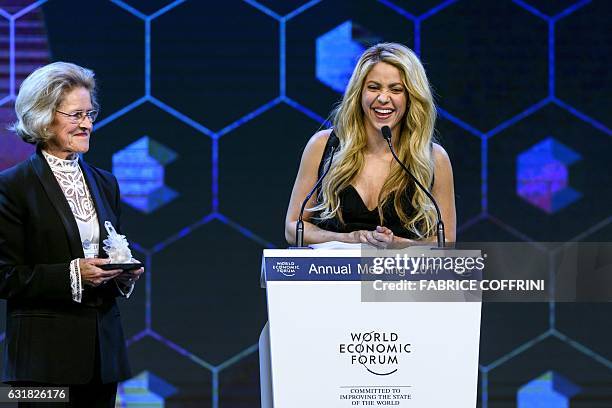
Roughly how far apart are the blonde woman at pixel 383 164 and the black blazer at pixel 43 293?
1.99ft

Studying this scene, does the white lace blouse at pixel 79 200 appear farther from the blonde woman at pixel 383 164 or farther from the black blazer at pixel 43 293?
the blonde woman at pixel 383 164

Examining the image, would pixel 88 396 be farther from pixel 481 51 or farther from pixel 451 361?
pixel 481 51

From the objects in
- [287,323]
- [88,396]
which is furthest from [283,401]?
[88,396]

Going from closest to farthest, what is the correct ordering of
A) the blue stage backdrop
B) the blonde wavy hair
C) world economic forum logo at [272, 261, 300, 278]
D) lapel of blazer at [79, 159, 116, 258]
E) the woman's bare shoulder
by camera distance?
world economic forum logo at [272, 261, 300, 278] → lapel of blazer at [79, 159, 116, 258] → the blonde wavy hair → the woman's bare shoulder → the blue stage backdrop

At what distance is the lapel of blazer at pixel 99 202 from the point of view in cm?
247

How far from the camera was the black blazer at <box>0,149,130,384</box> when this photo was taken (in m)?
2.36

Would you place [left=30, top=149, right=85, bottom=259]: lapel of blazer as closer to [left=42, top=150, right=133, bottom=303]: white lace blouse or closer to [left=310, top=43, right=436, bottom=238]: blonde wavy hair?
[left=42, top=150, right=133, bottom=303]: white lace blouse

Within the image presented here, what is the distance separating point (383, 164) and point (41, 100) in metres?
0.90

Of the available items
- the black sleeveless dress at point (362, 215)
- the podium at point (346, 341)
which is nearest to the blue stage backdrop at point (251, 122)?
the black sleeveless dress at point (362, 215)

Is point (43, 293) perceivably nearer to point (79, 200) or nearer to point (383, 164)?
point (79, 200)

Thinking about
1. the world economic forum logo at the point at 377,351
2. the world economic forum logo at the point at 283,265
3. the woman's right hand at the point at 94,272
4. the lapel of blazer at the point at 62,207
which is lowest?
the world economic forum logo at the point at 377,351

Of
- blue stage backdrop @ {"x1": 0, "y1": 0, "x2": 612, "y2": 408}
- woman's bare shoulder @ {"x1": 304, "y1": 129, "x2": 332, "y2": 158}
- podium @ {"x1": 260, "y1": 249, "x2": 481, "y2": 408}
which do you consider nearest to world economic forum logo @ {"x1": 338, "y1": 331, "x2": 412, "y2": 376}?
podium @ {"x1": 260, "y1": 249, "x2": 481, "y2": 408}

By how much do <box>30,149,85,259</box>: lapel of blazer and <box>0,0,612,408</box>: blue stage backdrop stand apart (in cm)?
153

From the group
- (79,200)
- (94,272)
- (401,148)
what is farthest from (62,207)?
(401,148)
